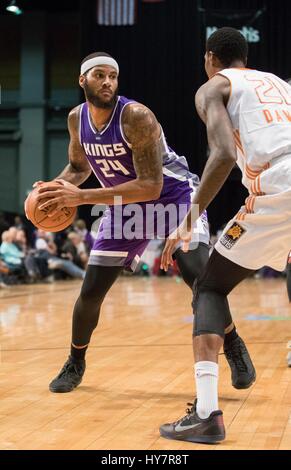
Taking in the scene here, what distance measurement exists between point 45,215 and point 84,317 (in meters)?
0.71

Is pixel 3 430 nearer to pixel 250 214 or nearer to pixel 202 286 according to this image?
pixel 202 286

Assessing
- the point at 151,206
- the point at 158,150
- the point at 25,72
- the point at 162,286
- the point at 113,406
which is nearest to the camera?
the point at 113,406

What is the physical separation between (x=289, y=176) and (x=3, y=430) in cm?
168

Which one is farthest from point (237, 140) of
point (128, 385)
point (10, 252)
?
point (10, 252)

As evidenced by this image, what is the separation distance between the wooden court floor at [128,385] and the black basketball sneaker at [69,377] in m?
0.05

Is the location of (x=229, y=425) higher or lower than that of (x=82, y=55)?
lower

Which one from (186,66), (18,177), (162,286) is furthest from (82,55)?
(162,286)

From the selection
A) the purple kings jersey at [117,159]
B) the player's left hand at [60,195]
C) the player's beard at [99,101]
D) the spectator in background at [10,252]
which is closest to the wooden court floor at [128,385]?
the player's left hand at [60,195]

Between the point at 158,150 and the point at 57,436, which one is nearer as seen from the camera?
the point at 57,436

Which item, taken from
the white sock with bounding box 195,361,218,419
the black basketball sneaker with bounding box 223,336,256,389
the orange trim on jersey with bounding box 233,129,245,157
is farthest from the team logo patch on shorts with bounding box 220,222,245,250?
the black basketball sneaker with bounding box 223,336,256,389

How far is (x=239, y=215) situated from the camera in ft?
9.77

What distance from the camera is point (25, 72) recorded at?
2097 centimetres

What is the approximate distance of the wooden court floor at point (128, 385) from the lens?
119 inches

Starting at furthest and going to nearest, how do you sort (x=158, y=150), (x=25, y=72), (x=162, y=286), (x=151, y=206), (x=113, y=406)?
(x=25, y=72)
(x=162, y=286)
(x=151, y=206)
(x=158, y=150)
(x=113, y=406)
